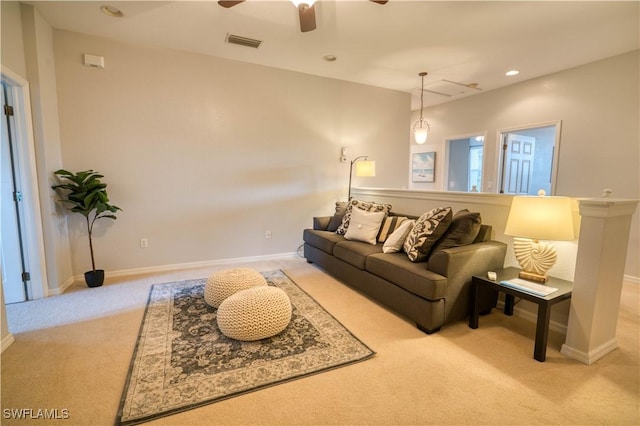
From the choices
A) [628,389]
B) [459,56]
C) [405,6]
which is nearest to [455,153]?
[459,56]

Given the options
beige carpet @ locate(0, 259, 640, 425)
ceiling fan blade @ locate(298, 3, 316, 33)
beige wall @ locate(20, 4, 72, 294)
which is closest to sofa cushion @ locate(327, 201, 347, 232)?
beige carpet @ locate(0, 259, 640, 425)

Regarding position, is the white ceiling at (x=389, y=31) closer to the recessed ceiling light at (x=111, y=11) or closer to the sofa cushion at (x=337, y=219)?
the recessed ceiling light at (x=111, y=11)

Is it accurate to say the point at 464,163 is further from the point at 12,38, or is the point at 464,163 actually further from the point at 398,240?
the point at 12,38

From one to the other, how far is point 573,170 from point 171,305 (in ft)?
17.7

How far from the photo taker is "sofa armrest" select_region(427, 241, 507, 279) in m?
2.34

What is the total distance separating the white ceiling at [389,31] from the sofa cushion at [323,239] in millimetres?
2318

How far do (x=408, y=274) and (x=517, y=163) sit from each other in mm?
4072

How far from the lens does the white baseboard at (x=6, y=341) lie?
209 cm

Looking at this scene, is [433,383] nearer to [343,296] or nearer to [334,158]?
[343,296]

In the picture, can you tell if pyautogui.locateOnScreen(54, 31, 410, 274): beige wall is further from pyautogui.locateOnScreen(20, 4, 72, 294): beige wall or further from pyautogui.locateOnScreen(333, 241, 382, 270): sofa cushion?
pyautogui.locateOnScreen(333, 241, 382, 270): sofa cushion

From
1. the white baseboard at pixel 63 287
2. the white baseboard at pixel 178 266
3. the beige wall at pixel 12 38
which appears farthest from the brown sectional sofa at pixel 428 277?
the beige wall at pixel 12 38

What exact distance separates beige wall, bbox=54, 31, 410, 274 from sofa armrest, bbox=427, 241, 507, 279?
2.68m

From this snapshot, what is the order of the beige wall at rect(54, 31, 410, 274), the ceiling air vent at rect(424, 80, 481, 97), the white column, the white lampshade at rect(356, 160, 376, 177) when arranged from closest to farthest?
the white column < the beige wall at rect(54, 31, 410, 274) < the white lampshade at rect(356, 160, 376, 177) < the ceiling air vent at rect(424, 80, 481, 97)

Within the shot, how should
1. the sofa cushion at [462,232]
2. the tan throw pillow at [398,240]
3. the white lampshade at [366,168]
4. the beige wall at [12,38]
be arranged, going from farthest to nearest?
1. the white lampshade at [366,168]
2. the tan throw pillow at [398,240]
3. the sofa cushion at [462,232]
4. the beige wall at [12,38]
